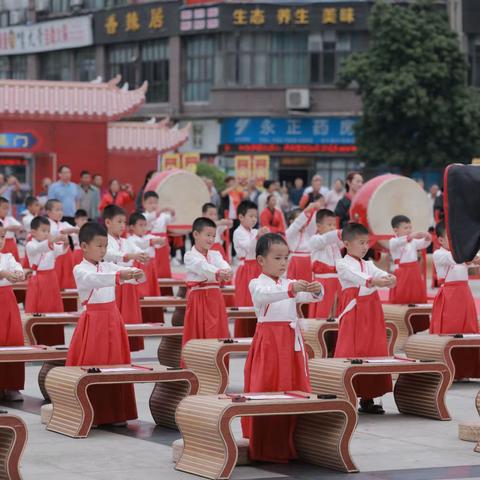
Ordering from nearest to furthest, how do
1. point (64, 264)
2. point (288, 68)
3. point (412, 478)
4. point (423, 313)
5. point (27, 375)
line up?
1. point (412, 478)
2. point (27, 375)
3. point (423, 313)
4. point (64, 264)
5. point (288, 68)


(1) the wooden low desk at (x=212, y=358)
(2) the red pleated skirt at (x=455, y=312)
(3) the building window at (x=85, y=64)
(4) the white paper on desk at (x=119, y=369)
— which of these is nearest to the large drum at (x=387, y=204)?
(2) the red pleated skirt at (x=455, y=312)

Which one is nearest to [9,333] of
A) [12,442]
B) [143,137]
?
[12,442]

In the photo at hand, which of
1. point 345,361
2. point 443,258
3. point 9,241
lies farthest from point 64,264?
point 345,361

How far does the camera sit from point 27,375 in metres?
13.1

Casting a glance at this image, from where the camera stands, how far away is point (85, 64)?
4947 cm

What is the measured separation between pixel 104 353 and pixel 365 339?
2.02 m

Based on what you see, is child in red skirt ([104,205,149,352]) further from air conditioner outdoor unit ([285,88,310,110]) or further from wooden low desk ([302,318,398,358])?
air conditioner outdoor unit ([285,88,310,110])

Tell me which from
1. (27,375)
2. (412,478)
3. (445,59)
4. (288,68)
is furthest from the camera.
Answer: (288,68)

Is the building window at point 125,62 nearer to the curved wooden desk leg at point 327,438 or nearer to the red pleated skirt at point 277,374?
the red pleated skirt at point 277,374

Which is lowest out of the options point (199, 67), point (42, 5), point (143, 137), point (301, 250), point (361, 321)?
point (361, 321)

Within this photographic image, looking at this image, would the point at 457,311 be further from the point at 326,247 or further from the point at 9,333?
the point at 9,333

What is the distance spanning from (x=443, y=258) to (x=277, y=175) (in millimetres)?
31800

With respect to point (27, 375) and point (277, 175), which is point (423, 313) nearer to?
point (27, 375)

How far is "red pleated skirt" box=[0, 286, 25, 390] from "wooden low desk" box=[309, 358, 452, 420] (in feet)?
8.39
